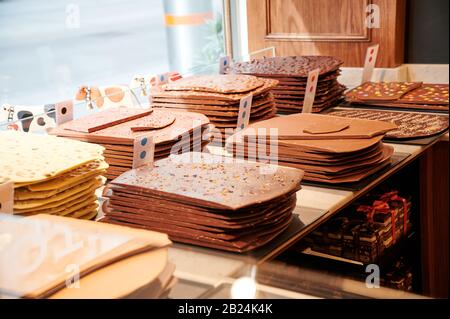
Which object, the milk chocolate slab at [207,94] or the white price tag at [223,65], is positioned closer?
the milk chocolate slab at [207,94]

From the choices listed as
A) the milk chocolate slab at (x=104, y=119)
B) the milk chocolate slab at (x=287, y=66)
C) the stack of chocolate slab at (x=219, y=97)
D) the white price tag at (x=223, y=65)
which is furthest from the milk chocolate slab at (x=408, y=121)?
the milk chocolate slab at (x=104, y=119)

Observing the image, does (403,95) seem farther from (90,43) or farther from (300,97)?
(90,43)

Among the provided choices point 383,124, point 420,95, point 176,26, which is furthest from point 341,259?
point 176,26

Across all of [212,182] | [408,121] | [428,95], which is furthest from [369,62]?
[212,182]

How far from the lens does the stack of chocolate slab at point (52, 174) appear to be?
59.9 inches

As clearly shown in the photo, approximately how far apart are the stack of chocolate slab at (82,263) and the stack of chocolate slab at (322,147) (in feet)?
2.60

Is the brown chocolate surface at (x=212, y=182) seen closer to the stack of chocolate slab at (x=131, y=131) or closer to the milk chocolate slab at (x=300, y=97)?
the stack of chocolate slab at (x=131, y=131)

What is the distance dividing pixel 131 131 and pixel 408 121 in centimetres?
111

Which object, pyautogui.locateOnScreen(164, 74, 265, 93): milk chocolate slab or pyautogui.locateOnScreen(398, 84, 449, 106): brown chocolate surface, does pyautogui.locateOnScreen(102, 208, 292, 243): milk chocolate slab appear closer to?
pyautogui.locateOnScreen(164, 74, 265, 93): milk chocolate slab

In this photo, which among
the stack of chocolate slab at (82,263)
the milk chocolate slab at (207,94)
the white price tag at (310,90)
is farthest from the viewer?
the white price tag at (310,90)

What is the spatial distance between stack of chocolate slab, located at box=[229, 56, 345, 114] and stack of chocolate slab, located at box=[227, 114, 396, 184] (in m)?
0.55

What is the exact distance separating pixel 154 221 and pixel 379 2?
1982 millimetres

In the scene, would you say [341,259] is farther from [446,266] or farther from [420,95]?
[420,95]

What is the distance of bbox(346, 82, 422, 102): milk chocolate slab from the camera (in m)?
2.79
